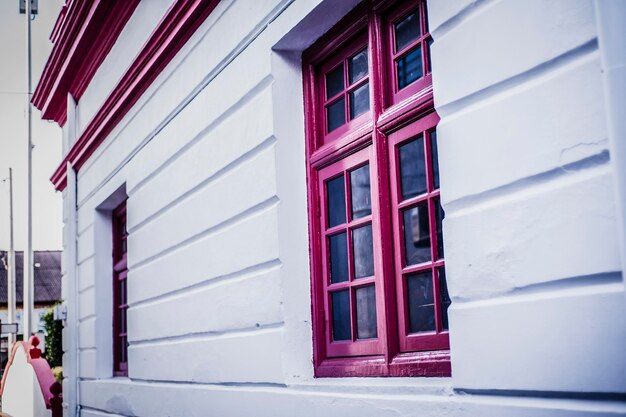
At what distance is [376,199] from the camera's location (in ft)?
12.7

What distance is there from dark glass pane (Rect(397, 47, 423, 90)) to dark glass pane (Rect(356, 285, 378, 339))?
1.02m

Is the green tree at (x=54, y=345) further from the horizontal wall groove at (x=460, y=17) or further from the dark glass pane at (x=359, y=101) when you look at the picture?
the horizontal wall groove at (x=460, y=17)

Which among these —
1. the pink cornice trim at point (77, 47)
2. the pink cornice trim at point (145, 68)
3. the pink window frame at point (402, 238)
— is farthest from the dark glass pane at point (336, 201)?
the pink cornice trim at point (77, 47)

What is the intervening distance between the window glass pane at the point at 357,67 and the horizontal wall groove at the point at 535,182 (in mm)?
1285

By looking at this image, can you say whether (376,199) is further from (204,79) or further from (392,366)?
(204,79)

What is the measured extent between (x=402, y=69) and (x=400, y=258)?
2.99ft

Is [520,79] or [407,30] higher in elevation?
[407,30]

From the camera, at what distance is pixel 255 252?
4688 millimetres

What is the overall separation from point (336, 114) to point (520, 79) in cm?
174

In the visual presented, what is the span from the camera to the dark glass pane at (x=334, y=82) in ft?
14.4

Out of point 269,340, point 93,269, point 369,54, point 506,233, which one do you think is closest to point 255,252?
point 269,340

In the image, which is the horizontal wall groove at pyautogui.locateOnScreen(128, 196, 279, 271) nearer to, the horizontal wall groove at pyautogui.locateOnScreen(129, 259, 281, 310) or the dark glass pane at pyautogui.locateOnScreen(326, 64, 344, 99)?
the horizontal wall groove at pyautogui.locateOnScreen(129, 259, 281, 310)

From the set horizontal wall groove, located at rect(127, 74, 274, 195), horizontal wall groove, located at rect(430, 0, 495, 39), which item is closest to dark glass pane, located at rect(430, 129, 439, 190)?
horizontal wall groove, located at rect(430, 0, 495, 39)

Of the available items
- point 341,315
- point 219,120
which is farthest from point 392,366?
point 219,120
